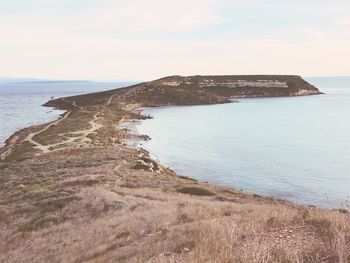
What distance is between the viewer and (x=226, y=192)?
32.2 meters

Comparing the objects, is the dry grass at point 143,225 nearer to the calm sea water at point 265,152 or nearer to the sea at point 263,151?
the calm sea water at point 265,152

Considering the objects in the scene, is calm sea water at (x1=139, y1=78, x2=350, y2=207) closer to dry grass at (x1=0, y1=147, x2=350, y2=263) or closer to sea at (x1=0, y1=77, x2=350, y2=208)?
sea at (x1=0, y1=77, x2=350, y2=208)

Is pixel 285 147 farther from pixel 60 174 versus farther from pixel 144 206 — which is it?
pixel 144 206

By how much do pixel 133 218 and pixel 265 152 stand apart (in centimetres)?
4291

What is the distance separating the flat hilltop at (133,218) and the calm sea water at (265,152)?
5935mm

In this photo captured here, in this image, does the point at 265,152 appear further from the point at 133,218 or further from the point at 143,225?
the point at 143,225

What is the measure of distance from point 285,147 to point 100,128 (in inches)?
1243

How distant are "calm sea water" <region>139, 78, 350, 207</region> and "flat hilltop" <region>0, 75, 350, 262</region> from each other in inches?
234

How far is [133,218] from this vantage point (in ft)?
61.8

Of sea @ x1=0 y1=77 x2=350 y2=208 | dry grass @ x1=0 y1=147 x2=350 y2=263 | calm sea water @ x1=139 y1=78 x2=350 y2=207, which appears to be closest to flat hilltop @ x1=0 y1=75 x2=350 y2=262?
dry grass @ x1=0 y1=147 x2=350 y2=263

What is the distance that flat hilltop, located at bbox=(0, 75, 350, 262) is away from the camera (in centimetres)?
1102

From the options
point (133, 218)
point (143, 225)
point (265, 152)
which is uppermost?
point (143, 225)

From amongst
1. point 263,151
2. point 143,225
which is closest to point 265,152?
point 263,151

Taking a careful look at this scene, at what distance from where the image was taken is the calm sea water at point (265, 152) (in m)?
40.3
